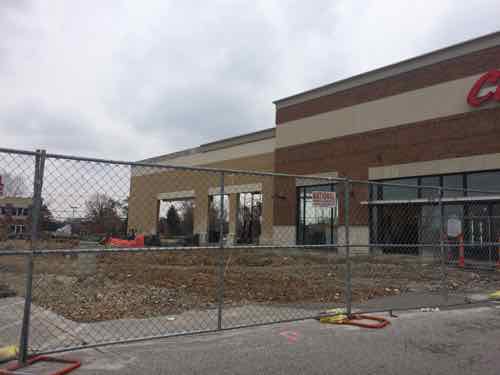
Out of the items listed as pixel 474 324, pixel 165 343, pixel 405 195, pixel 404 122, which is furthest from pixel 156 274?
pixel 404 122

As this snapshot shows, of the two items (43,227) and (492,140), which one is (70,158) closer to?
(43,227)

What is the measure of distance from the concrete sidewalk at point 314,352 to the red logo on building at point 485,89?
15.0 meters

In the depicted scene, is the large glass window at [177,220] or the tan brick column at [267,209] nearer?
the large glass window at [177,220]

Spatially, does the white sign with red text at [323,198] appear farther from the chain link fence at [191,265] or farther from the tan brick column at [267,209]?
the tan brick column at [267,209]

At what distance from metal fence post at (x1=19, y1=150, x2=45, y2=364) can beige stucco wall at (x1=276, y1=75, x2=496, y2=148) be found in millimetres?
19321

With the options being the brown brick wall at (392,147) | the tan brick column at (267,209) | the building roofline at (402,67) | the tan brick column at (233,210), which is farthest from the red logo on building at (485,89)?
the tan brick column at (233,210)

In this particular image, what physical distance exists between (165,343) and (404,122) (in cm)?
1946

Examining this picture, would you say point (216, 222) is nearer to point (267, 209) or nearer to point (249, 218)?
point (249, 218)

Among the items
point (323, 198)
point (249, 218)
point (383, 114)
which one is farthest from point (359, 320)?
point (249, 218)

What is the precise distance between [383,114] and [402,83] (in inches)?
71.9

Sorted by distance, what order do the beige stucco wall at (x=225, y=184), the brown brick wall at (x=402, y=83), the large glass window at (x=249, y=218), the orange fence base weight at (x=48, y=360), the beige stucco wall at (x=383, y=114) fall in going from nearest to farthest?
the orange fence base weight at (x=48, y=360), the brown brick wall at (x=402, y=83), the beige stucco wall at (x=383, y=114), the large glass window at (x=249, y=218), the beige stucco wall at (x=225, y=184)

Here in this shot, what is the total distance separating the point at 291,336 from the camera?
5.62 m

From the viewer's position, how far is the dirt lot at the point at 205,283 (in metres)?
8.16

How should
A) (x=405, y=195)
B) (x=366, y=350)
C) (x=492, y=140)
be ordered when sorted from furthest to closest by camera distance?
(x=405, y=195) → (x=492, y=140) → (x=366, y=350)
